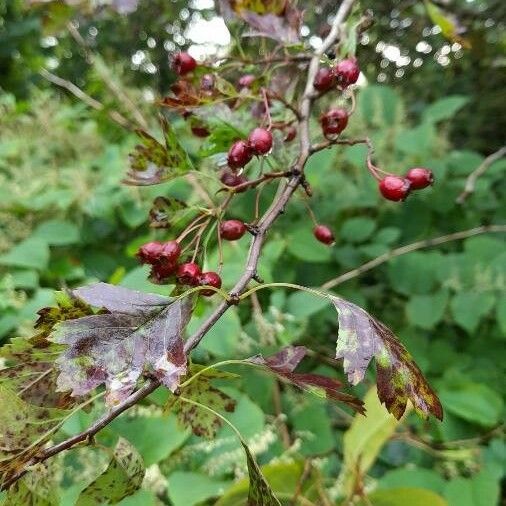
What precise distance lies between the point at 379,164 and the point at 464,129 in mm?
1065

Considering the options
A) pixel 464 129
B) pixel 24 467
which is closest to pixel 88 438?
pixel 24 467

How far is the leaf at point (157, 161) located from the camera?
52 cm

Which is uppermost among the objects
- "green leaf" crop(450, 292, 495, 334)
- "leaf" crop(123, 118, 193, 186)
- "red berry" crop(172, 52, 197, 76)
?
"red berry" crop(172, 52, 197, 76)

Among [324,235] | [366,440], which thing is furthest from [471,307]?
[324,235]

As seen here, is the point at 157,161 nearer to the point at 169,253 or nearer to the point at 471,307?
the point at 169,253

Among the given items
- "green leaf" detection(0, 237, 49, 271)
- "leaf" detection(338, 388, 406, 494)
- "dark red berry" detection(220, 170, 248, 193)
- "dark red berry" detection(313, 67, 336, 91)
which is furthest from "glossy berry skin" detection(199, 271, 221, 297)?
"green leaf" detection(0, 237, 49, 271)

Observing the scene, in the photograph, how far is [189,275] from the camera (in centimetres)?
42

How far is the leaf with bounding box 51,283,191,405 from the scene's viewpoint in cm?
33

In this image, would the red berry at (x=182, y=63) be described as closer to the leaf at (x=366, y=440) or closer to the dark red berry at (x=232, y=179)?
the dark red berry at (x=232, y=179)

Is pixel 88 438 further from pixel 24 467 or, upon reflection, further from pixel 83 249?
pixel 83 249

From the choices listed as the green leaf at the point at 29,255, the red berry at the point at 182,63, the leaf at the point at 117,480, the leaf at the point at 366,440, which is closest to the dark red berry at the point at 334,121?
the red berry at the point at 182,63

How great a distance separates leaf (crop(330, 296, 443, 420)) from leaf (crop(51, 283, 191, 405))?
0.09 metres

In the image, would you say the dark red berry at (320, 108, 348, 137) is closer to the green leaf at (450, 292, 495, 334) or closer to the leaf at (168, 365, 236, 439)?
the leaf at (168, 365, 236, 439)

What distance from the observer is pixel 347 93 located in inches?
21.2
